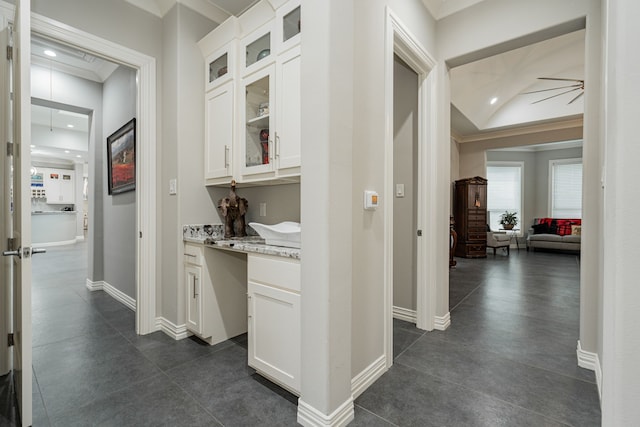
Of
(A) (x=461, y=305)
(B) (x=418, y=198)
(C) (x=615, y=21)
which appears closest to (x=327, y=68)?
(C) (x=615, y=21)

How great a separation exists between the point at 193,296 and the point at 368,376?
1469mm

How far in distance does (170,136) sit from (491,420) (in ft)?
9.66

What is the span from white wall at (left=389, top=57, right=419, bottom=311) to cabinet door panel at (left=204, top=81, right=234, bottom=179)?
5.35 ft

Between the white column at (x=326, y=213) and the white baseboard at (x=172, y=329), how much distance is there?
1.43m

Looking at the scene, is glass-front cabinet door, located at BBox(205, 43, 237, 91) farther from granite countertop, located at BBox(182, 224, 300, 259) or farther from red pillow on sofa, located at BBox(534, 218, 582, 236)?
red pillow on sofa, located at BBox(534, 218, 582, 236)

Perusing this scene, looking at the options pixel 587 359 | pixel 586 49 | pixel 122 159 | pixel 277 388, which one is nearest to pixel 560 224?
pixel 587 359

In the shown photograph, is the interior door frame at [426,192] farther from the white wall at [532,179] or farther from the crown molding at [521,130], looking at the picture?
the white wall at [532,179]

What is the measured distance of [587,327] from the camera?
1934mm

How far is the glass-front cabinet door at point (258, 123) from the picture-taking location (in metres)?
2.04

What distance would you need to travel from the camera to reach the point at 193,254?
7.59 ft

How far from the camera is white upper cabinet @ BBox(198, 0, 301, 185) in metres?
1.88

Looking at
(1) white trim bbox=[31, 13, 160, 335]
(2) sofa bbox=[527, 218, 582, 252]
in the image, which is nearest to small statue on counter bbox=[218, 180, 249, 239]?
(1) white trim bbox=[31, 13, 160, 335]

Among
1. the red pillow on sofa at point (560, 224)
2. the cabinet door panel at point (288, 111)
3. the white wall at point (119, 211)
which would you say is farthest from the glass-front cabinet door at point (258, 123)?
the red pillow on sofa at point (560, 224)

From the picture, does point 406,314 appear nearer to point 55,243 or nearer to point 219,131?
point 219,131
